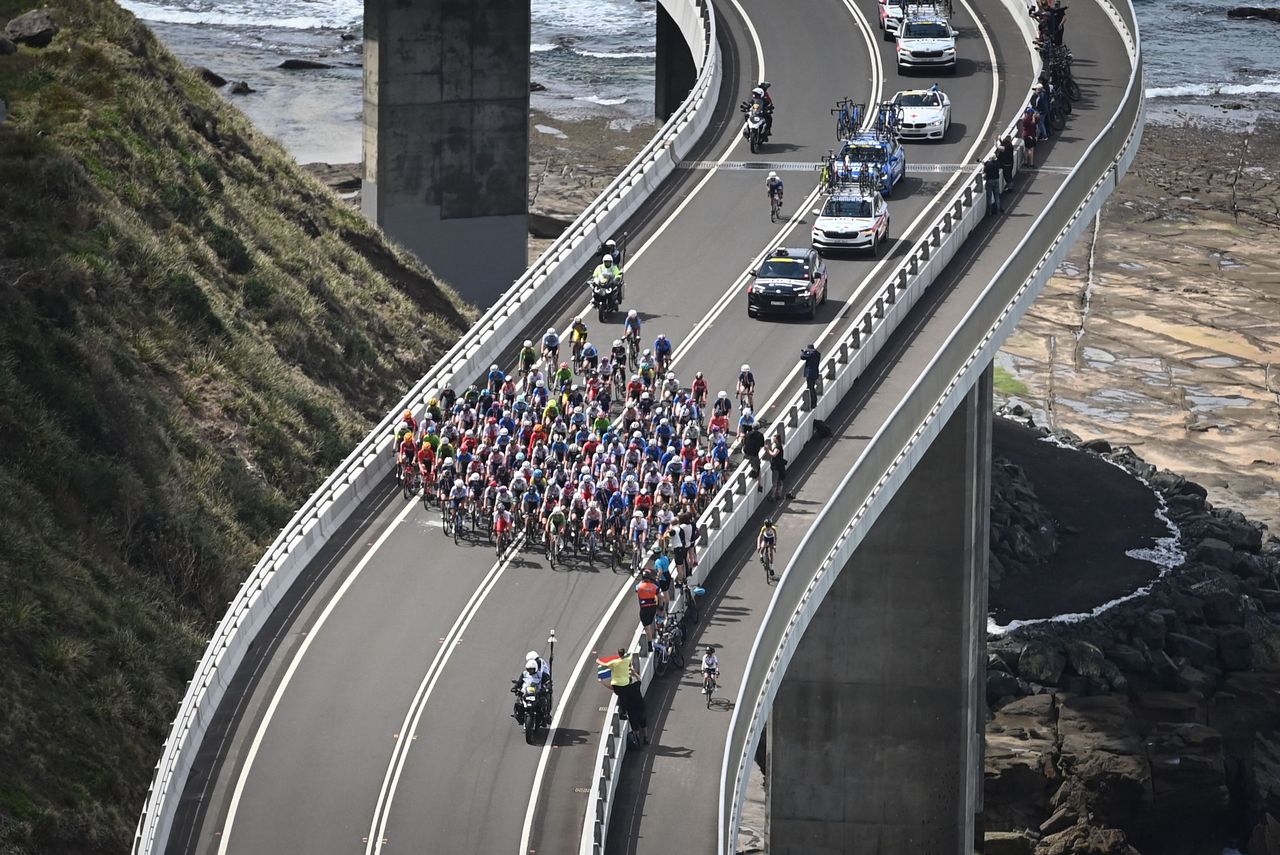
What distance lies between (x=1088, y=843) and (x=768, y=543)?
2158 centimetres

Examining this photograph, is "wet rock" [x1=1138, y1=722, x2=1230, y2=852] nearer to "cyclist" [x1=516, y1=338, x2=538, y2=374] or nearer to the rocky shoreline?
the rocky shoreline

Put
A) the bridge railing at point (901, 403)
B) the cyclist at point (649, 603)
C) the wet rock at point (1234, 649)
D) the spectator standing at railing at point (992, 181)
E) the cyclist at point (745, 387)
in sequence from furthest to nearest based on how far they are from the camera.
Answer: the wet rock at point (1234, 649) < the spectator standing at railing at point (992, 181) < the cyclist at point (745, 387) < the cyclist at point (649, 603) < the bridge railing at point (901, 403)

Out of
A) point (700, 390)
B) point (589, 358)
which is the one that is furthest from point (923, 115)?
point (700, 390)

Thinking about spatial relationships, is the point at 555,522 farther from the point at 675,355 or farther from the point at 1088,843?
the point at 1088,843

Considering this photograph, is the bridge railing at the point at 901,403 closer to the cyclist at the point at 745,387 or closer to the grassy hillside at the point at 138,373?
the cyclist at the point at 745,387

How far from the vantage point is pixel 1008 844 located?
6081 centimetres

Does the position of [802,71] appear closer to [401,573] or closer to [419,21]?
[419,21]

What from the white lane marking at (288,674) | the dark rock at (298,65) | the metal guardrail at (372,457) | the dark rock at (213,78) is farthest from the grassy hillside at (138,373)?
the dark rock at (298,65)

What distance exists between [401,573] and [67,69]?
115ft

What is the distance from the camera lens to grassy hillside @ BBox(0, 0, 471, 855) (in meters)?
44.6

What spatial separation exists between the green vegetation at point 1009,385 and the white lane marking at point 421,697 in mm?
47262

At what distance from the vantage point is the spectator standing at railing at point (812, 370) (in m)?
47.2


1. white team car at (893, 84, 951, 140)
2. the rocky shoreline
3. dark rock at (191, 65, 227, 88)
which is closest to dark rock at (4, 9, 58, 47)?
white team car at (893, 84, 951, 140)

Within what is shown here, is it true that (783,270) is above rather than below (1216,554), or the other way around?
above
